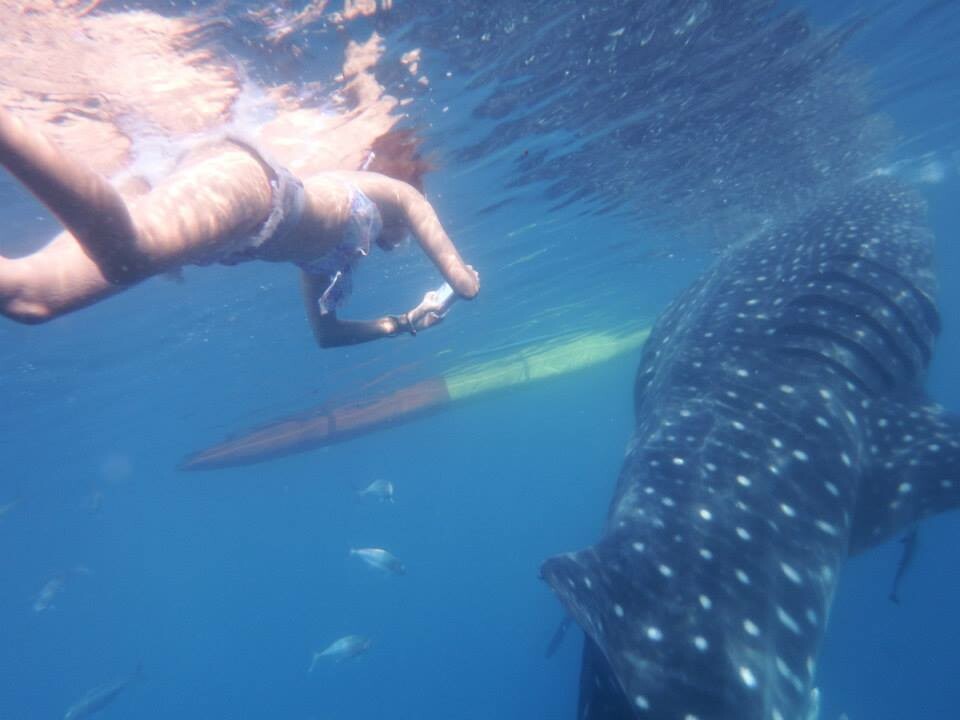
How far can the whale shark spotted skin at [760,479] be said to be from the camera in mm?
2924

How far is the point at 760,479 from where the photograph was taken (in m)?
3.86

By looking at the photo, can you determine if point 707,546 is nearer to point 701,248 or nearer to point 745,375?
point 745,375

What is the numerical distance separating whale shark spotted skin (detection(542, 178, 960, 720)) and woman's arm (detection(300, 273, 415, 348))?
218cm

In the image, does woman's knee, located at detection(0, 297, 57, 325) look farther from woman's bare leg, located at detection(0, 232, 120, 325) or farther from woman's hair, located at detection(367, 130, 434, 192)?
woman's hair, located at detection(367, 130, 434, 192)

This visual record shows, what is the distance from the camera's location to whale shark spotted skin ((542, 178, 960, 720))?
292cm

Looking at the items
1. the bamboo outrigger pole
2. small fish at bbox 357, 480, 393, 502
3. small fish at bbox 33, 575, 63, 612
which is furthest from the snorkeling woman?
the bamboo outrigger pole

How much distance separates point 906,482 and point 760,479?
3.79 ft

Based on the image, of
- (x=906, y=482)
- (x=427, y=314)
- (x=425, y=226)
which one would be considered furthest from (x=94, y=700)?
(x=906, y=482)

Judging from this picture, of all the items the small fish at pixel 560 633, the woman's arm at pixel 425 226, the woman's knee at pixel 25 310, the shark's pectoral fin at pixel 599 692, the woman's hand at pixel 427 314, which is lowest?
the small fish at pixel 560 633

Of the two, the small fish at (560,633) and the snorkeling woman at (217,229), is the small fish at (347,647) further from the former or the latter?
the snorkeling woman at (217,229)

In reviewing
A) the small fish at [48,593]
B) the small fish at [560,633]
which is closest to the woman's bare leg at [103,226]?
the small fish at [560,633]

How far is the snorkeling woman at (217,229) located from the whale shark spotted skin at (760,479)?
7.48 ft

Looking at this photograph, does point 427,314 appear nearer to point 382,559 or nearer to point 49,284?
point 49,284

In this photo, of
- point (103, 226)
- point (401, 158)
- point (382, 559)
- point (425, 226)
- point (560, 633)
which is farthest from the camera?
point (382, 559)
